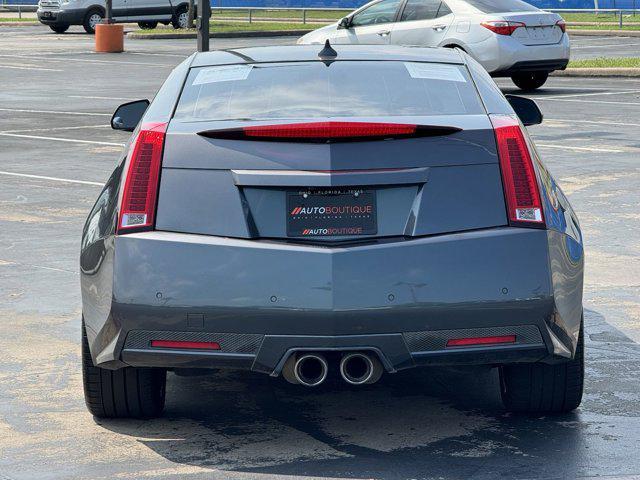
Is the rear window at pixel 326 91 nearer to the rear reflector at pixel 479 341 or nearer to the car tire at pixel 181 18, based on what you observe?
the rear reflector at pixel 479 341

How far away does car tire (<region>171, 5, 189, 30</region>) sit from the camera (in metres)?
47.4

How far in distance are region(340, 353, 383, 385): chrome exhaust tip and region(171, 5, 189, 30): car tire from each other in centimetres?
4312

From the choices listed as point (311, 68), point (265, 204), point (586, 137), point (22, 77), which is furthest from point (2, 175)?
point (22, 77)

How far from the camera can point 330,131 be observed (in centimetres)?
515

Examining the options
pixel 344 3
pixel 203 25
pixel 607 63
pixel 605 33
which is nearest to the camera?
pixel 203 25

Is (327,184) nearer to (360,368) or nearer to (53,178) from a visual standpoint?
(360,368)

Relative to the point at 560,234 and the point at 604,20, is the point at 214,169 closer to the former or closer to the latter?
the point at 560,234

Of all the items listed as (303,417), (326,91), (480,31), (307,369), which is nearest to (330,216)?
(307,369)

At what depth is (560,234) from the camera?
5297 mm

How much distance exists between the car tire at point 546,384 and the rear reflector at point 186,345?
1.21 metres

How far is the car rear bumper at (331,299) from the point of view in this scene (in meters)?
4.96

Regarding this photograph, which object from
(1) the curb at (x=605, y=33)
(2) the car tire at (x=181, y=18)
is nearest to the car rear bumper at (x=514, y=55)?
(1) the curb at (x=605, y=33)

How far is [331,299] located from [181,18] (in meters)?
43.8

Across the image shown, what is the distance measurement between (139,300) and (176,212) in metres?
0.34
